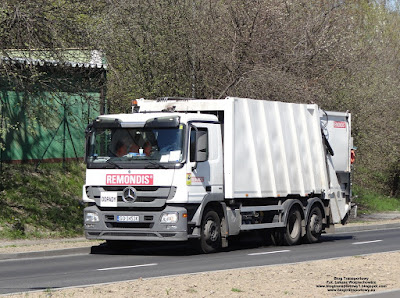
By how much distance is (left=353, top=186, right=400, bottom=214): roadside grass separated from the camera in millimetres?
39059

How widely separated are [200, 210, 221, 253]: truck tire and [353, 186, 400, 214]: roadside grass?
19.5 meters

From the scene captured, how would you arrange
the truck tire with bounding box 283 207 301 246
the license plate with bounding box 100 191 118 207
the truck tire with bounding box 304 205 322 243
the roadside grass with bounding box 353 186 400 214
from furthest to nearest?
1. the roadside grass with bounding box 353 186 400 214
2. the truck tire with bounding box 304 205 322 243
3. the truck tire with bounding box 283 207 301 246
4. the license plate with bounding box 100 191 118 207

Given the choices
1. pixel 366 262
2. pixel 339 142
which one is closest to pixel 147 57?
pixel 339 142

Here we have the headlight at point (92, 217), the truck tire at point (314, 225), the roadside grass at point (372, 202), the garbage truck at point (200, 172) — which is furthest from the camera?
the roadside grass at point (372, 202)

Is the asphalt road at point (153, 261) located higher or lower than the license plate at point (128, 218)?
lower

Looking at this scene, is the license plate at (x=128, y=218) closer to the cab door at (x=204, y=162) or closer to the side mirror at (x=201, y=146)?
the cab door at (x=204, y=162)

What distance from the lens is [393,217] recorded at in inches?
1401

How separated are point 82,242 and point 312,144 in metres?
6.05

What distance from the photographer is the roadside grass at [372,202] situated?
39.1 meters

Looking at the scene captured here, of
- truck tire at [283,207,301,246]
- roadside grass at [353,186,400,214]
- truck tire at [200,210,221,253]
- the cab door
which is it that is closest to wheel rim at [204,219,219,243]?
truck tire at [200,210,221,253]

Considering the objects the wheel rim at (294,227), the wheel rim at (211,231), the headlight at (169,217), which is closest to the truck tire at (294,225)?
the wheel rim at (294,227)

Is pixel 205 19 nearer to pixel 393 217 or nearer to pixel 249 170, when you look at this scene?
pixel 249 170

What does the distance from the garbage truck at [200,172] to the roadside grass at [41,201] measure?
13.1 feet

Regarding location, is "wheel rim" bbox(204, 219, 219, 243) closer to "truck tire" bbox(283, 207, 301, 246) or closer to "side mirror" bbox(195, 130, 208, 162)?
"side mirror" bbox(195, 130, 208, 162)
